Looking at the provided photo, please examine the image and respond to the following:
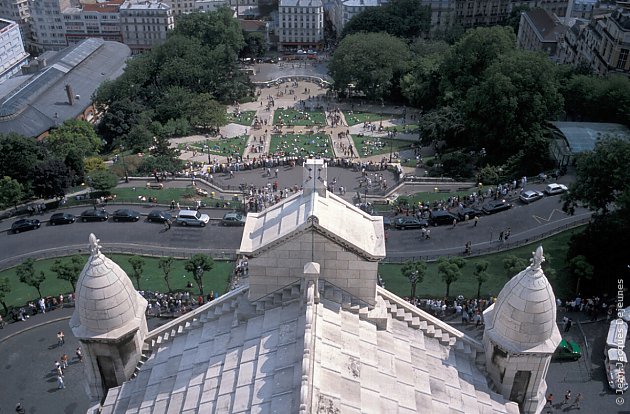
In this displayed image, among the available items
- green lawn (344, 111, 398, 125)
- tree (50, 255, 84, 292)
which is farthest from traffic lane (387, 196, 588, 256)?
green lawn (344, 111, 398, 125)

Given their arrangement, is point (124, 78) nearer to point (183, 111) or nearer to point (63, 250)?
point (183, 111)

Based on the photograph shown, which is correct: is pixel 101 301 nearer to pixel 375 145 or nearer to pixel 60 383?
pixel 60 383

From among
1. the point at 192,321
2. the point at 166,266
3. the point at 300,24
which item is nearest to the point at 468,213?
the point at 166,266

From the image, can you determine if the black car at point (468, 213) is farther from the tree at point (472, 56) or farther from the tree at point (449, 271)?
the tree at point (472, 56)

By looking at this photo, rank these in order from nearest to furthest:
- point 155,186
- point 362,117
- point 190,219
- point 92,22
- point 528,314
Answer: point 528,314, point 190,219, point 155,186, point 362,117, point 92,22

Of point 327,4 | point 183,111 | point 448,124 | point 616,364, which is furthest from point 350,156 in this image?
point 327,4

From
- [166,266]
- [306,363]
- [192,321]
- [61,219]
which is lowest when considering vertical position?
[61,219]

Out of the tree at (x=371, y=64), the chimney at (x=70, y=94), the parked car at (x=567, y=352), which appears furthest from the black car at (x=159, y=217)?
the tree at (x=371, y=64)
